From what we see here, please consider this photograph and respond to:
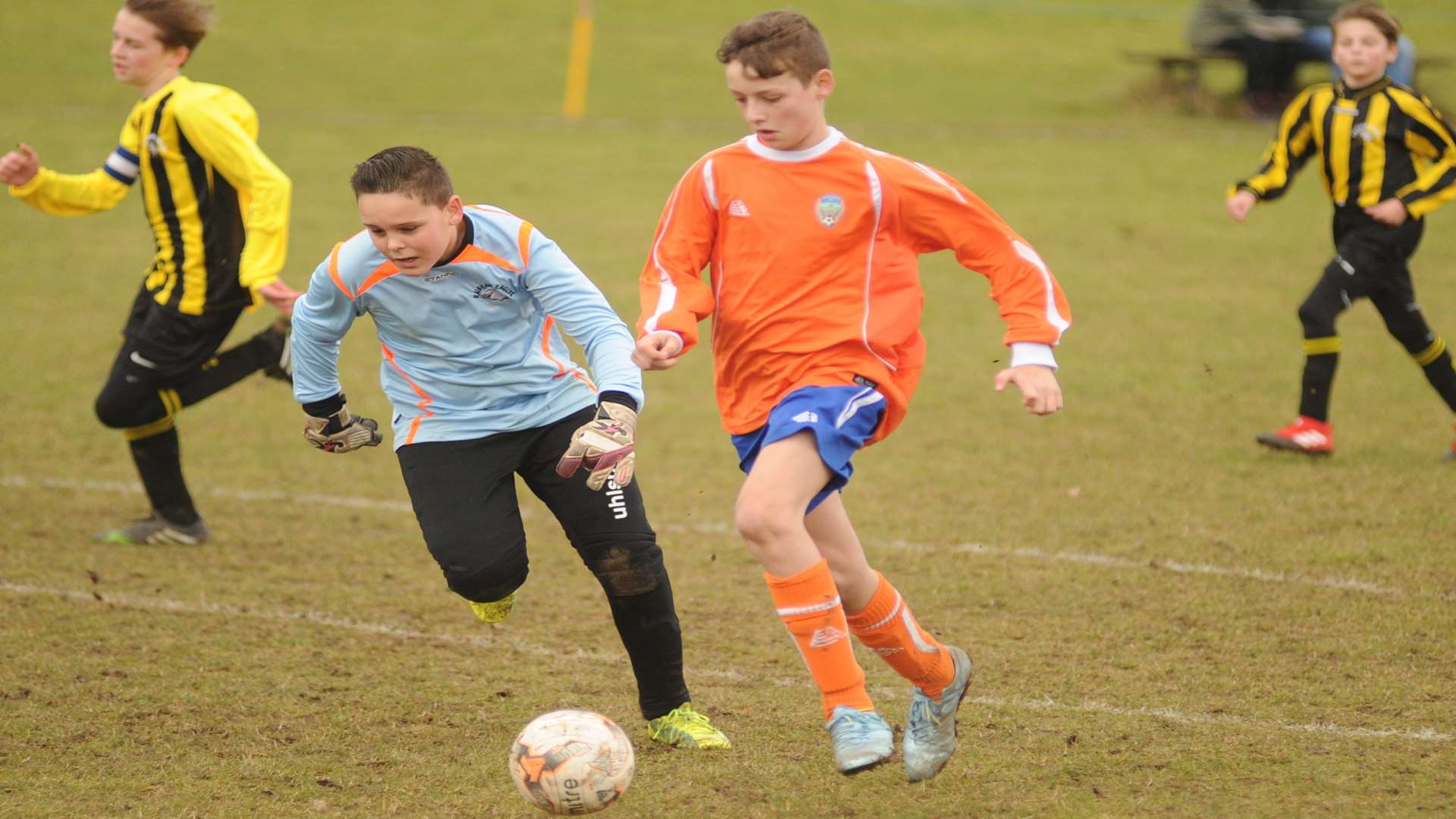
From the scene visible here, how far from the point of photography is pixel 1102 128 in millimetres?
19922

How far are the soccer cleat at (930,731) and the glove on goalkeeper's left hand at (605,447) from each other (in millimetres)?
1026

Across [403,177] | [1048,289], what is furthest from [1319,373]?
[403,177]

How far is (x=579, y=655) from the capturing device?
204 inches

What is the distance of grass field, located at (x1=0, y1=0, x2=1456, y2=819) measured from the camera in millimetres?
4141

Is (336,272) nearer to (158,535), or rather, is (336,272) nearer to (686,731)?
(686,731)

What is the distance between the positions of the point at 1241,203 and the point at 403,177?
4671 mm

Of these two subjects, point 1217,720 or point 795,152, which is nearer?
point 795,152

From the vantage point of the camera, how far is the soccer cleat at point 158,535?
6.43 metres

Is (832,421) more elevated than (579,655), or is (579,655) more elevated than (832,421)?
(832,421)

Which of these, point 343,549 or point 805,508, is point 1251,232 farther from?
point 805,508

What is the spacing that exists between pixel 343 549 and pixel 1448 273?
371 inches

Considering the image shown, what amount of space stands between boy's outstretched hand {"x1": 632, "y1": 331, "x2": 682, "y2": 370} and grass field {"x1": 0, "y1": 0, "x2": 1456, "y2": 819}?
116cm

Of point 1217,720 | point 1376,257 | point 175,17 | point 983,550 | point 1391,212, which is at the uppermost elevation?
point 175,17

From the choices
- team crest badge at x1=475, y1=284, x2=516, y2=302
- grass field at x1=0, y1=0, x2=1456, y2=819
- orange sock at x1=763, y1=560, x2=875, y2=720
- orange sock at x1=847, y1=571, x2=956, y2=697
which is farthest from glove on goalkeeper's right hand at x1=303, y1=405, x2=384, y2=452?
orange sock at x1=847, y1=571, x2=956, y2=697
